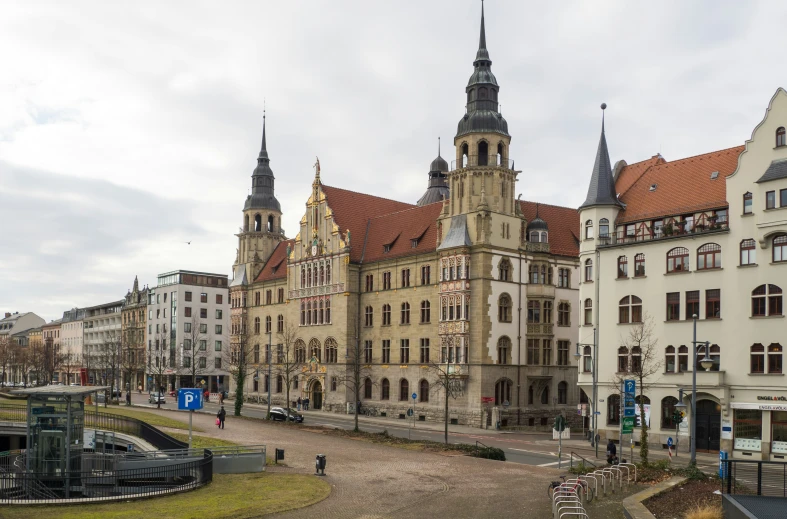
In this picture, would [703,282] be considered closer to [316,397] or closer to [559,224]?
[559,224]

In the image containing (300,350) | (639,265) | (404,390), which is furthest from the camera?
(300,350)

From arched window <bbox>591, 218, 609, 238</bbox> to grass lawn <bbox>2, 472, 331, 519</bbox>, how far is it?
31.7 metres

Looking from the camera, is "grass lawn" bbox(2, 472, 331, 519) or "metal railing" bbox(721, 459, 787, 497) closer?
"metal railing" bbox(721, 459, 787, 497)

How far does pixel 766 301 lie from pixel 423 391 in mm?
35320

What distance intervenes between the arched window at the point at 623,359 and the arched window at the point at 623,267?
500 cm

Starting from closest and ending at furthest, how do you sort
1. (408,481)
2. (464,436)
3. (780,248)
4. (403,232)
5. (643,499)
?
1. (643,499)
2. (408,481)
3. (780,248)
4. (464,436)
5. (403,232)

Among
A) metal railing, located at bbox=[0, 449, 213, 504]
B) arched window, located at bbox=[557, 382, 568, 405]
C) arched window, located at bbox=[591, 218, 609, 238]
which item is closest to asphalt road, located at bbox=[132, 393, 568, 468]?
arched window, located at bbox=[557, 382, 568, 405]

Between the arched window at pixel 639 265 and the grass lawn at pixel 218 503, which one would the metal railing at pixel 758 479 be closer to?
the grass lawn at pixel 218 503

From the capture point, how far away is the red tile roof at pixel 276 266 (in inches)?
4048

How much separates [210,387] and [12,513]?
4214 inches

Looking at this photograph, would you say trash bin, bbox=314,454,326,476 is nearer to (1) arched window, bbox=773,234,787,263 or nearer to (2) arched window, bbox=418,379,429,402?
(1) arched window, bbox=773,234,787,263

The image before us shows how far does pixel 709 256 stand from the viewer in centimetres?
5297

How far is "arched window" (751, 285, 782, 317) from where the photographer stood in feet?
162

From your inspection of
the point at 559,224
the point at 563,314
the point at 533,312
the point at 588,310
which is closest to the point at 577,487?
the point at 588,310
